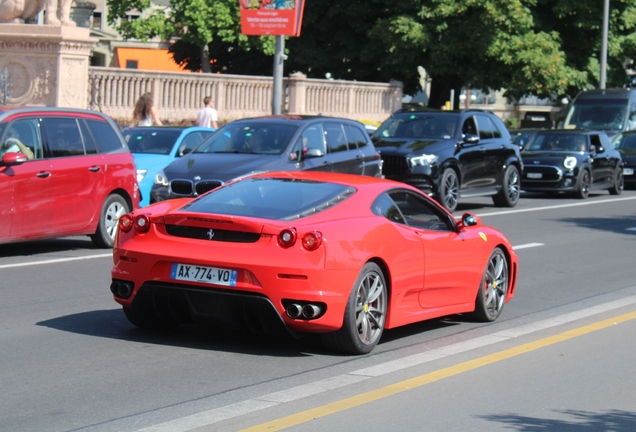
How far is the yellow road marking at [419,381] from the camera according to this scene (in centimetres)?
588

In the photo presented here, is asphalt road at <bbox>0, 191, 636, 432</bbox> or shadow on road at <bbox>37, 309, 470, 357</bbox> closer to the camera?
asphalt road at <bbox>0, 191, 636, 432</bbox>

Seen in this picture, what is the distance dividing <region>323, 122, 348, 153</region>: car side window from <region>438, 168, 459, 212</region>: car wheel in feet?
11.5

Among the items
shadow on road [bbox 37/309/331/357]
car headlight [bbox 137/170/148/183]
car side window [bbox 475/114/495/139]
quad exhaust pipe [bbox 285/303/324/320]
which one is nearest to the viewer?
quad exhaust pipe [bbox 285/303/324/320]

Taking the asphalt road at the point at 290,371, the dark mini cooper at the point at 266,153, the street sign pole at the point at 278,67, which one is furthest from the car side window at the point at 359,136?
the street sign pole at the point at 278,67

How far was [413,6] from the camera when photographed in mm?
41594

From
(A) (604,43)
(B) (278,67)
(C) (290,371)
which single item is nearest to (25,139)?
(C) (290,371)

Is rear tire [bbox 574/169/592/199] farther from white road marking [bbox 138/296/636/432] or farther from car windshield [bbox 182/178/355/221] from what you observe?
car windshield [bbox 182/178/355/221]

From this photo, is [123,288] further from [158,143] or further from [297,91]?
[297,91]

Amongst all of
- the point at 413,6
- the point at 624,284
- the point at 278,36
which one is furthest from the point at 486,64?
the point at 624,284

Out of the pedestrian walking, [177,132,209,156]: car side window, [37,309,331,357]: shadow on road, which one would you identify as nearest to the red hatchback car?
[37,309,331,357]: shadow on road

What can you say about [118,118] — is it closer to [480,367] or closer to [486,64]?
[486,64]

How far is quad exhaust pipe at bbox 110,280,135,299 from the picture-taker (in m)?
7.80

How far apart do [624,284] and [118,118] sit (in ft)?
70.9

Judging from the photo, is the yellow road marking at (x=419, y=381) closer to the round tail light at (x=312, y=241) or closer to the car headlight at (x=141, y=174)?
the round tail light at (x=312, y=241)
